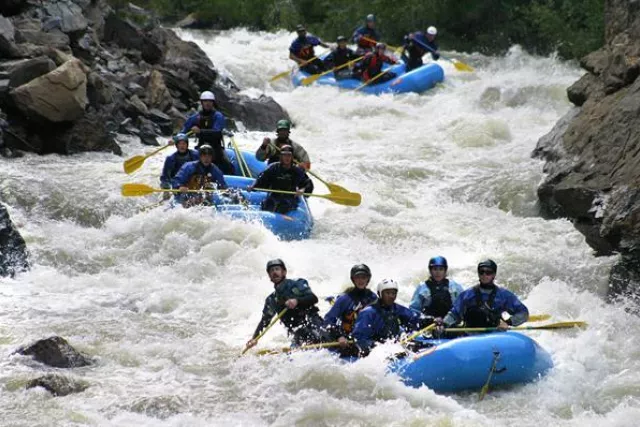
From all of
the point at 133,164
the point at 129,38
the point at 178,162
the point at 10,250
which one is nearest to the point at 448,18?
the point at 129,38

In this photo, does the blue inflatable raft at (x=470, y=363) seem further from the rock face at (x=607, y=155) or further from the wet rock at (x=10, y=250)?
the wet rock at (x=10, y=250)

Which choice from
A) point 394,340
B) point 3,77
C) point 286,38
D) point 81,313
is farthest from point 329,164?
point 286,38

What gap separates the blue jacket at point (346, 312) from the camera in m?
8.52

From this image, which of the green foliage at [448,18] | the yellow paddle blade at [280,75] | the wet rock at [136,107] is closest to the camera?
the wet rock at [136,107]

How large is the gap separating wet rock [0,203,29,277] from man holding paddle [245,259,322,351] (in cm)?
307

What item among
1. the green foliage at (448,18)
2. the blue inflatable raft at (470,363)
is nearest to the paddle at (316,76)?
the green foliage at (448,18)

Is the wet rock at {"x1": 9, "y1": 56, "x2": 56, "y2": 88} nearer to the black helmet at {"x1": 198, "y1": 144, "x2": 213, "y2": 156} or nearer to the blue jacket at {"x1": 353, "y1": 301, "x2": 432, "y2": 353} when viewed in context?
the black helmet at {"x1": 198, "y1": 144, "x2": 213, "y2": 156}

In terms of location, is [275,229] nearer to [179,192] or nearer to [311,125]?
[179,192]

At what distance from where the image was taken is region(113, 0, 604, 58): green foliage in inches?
876

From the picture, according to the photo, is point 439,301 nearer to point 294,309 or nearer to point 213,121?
point 294,309

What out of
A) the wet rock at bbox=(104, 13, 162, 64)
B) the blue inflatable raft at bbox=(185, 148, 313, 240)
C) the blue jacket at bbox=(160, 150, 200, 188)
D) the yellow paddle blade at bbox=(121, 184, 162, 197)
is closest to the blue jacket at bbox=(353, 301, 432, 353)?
the blue inflatable raft at bbox=(185, 148, 313, 240)

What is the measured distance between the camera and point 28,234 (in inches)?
456

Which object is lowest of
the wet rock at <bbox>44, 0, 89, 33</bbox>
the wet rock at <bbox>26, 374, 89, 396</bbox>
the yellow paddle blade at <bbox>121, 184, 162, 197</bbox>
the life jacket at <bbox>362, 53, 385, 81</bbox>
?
the wet rock at <bbox>26, 374, 89, 396</bbox>

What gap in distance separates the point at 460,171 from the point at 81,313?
6714 mm
